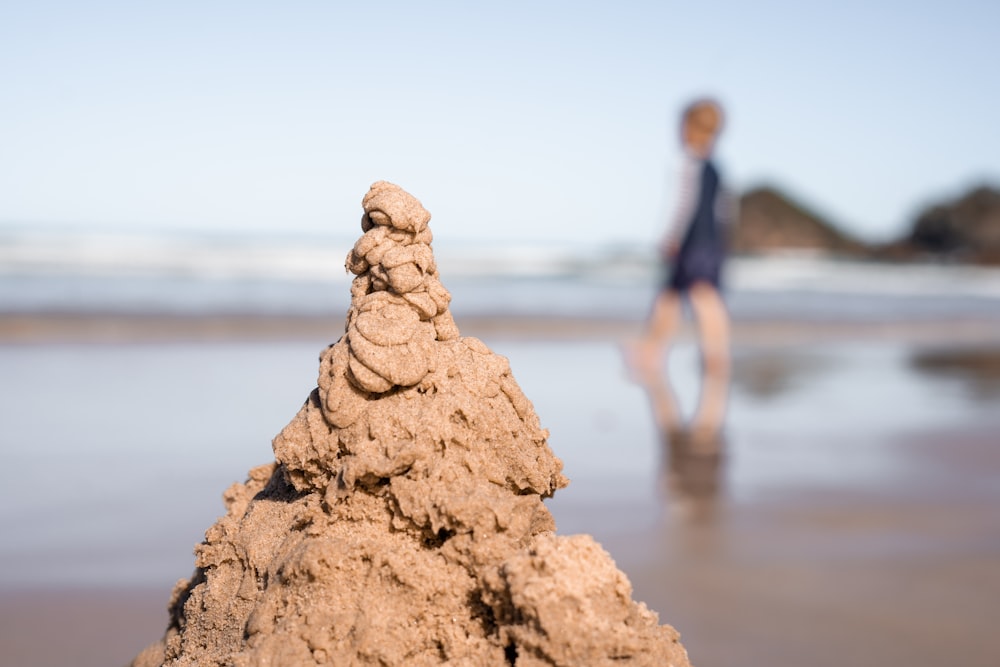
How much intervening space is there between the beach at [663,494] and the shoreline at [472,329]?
1.01m

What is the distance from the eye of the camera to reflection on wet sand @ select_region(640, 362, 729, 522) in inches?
171

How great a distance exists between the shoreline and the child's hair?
13.9 feet

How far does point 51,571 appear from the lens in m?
3.23

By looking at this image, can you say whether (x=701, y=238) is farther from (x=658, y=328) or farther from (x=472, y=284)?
(x=472, y=284)

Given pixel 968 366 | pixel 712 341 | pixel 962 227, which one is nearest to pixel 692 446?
pixel 712 341

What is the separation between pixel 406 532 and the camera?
1765 mm

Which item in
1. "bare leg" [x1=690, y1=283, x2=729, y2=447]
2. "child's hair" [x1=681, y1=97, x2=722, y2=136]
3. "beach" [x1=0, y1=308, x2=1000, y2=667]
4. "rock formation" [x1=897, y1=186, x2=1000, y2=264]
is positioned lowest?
"beach" [x1=0, y1=308, x2=1000, y2=667]

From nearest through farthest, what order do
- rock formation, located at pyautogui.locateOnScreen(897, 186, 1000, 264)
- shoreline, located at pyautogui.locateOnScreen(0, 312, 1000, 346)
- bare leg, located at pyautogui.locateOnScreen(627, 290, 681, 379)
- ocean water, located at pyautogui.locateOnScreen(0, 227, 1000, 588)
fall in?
1. ocean water, located at pyautogui.locateOnScreen(0, 227, 1000, 588)
2. bare leg, located at pyautogui.locateOnScreen(627, 290, 681, 379)
3. shoreline, located at pyautogui.locateOnScreen(0, 312, 1000, 346)
4. rock formation, located at pyautogui.locateOnScreen(897, 186, 1000, 264)

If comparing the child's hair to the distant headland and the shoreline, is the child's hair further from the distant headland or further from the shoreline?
the distant headland

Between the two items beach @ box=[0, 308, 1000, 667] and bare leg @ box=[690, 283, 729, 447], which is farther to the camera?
bare leg @ box=[690, 283, 729, 447]

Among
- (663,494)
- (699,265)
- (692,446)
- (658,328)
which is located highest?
(699,265)

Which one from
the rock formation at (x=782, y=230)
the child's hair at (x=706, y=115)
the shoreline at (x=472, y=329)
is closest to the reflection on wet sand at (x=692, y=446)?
the child's hair at (x=706, y=115)

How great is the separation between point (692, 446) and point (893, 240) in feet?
128

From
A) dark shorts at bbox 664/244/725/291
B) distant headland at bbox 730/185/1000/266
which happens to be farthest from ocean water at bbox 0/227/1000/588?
distant headland at bbox 730/185/1000/266
